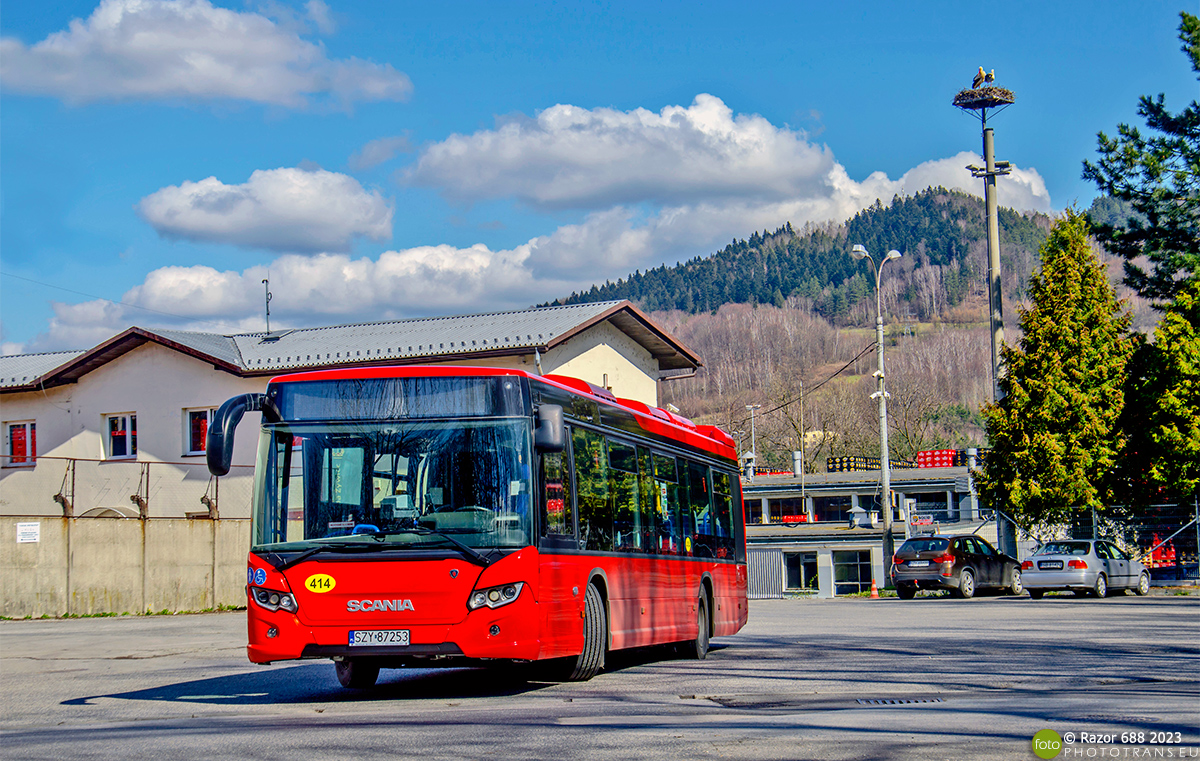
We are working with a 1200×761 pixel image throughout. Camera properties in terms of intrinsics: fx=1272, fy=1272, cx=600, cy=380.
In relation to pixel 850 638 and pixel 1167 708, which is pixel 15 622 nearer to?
pixel 850 638

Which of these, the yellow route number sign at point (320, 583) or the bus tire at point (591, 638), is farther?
the bus tire at point (591, 638)

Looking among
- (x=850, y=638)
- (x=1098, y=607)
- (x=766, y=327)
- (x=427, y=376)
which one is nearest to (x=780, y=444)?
(x=766, y=327)

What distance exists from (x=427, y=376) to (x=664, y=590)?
14.2 feet

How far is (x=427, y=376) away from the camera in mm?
10586

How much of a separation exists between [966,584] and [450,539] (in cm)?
2310

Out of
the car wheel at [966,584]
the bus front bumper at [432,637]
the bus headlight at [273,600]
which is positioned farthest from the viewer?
the car wheel at [966,584]

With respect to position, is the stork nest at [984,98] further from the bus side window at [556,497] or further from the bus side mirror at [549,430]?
the bus side mirror at [549,430]

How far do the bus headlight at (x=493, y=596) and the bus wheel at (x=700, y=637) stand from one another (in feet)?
16.8

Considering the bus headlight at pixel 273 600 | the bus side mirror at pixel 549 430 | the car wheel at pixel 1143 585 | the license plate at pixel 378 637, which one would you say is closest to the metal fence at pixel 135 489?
the car wheel at pixel 1143 585

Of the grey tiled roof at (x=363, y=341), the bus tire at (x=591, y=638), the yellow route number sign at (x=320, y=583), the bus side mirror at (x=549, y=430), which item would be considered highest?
the grey tiled roof at (x=363, y=341)

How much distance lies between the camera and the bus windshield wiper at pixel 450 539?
32.8 feet

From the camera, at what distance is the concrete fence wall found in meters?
25.5

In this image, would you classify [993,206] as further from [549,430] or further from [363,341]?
[549,430]

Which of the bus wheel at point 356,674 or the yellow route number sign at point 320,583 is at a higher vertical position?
the yellow route number sign at point 320,583
